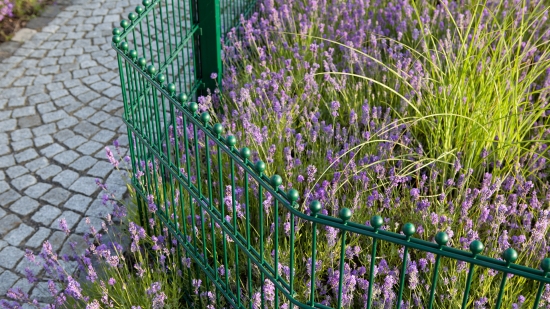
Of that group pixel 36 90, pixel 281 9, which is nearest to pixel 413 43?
pixel 281 9

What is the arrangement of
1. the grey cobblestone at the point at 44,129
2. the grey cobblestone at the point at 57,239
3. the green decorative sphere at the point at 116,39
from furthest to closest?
the grey cobblestone at the point at 44,129
the grey cobblestone at the point at 57,239
the green decorative sphere at the point at 116,39

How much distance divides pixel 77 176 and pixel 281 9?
2.16 m

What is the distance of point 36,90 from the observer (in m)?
5.41

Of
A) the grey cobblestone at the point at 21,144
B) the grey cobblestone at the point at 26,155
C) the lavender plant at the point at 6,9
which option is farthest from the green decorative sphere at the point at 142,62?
the lavender plant at the point at 6,9

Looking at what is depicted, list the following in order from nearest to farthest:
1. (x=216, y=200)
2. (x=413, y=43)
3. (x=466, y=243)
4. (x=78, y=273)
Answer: (x=466, y=243)
(x=216, y=200)
(x=78, y=273)
(x=413, y=43)

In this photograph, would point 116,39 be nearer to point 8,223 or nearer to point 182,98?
point 182,98

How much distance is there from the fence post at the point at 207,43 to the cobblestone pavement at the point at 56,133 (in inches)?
31.9

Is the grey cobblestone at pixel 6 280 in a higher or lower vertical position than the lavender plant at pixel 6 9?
lower

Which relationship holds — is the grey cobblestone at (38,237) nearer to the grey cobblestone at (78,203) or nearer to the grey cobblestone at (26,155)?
the grey cobblestone at (78,203)

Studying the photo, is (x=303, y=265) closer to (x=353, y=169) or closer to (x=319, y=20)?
(x=353, y=169)

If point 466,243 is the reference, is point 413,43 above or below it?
above

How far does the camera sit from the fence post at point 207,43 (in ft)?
14.5

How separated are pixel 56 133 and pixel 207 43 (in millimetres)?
1451

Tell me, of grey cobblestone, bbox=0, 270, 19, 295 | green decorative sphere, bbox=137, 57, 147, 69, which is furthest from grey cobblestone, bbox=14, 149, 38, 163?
green decorative sphere, bbox=137, 57, 147, 69
